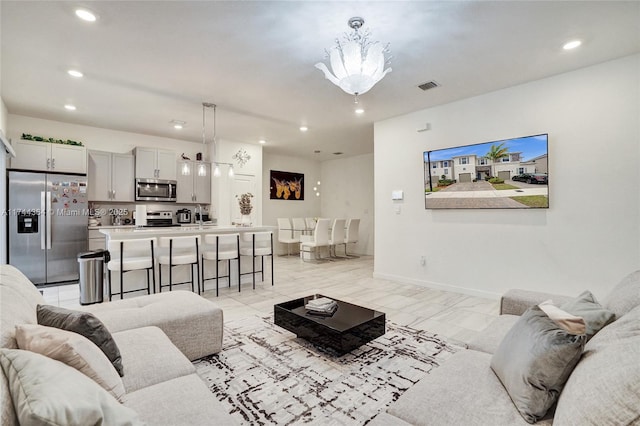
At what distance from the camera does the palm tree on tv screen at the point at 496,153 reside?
3.99m

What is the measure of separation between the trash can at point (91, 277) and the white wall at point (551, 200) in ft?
14.6

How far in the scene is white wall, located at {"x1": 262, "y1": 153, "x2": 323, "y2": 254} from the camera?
8414mm

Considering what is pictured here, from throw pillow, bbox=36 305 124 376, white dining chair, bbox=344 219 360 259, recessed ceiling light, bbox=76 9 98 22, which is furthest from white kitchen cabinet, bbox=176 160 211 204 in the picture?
throw pillow, bbox=36 305 124 376

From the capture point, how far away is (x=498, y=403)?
1.22m

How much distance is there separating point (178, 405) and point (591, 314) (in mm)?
1875

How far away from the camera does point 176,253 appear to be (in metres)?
4.39

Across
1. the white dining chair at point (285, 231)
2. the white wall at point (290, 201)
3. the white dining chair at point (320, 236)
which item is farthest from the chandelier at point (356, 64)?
the white wall at point (290, 201)

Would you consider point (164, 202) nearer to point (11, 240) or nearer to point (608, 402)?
point (11, 240)

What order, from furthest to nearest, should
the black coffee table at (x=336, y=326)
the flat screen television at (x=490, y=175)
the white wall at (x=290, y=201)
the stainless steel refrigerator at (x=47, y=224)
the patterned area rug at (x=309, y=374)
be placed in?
the white wall at (x=290, y=201) < the stainless steel refrigerator at (x=47, y=224) < the flat screen television at (x=490, y=175) < the black coffee table at (x=336, y=326) < the patterned area rug at (x=309, y=374)

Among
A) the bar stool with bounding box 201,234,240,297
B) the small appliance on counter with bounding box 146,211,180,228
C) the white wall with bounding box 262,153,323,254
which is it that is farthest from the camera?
the white wall with bounding box 262,153,323,254

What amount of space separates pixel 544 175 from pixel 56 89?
20.6 feet

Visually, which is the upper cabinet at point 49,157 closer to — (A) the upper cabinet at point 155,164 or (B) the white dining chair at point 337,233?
(A) the upper cabinet at point 155,164

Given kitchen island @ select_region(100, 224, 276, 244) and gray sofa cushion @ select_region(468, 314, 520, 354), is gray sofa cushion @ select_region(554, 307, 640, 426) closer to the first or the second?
gray sofa cushion @ select_region(468, 314, 520, 354)

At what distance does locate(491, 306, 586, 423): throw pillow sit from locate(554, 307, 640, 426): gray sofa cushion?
0.13 ft
